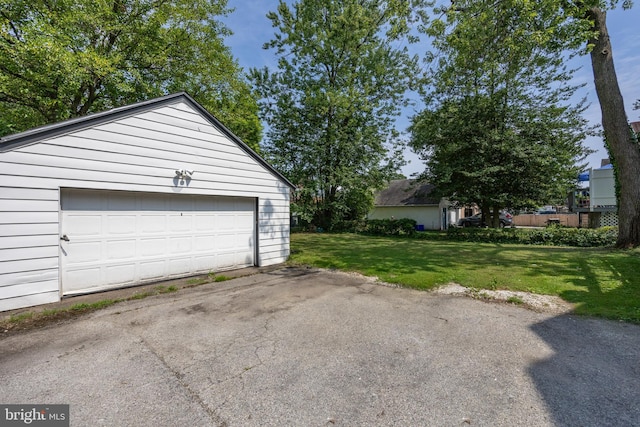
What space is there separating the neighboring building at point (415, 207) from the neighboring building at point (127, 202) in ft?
56.3

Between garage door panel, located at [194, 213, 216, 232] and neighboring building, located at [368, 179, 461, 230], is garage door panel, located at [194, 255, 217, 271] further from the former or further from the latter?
neighboring building, located at [368, 179, 461, 230]

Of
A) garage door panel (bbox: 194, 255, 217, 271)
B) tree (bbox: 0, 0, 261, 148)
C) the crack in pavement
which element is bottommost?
the crack in pavement

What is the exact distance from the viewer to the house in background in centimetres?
2288

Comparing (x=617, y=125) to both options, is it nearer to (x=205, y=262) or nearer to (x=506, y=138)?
(x=506, y=138)

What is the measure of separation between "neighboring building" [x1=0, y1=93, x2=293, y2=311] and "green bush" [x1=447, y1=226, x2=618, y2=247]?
36.8ft

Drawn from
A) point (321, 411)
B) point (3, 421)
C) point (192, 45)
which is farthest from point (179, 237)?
point (192, 45)

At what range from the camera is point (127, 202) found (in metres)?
5.70

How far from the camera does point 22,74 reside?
342 inches

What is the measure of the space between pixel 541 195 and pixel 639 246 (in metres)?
6.36

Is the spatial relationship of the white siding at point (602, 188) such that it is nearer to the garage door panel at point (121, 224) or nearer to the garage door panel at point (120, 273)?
the garage door panel at point (121, 224)

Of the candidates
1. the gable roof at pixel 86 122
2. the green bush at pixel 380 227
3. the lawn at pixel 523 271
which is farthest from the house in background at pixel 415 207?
the gable roof at pixel 86 122

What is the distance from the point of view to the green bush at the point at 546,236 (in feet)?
36.5

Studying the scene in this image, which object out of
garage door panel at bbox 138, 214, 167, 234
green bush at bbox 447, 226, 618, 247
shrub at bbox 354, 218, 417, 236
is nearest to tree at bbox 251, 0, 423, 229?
shrub at bbox 354, 218, 417, 236

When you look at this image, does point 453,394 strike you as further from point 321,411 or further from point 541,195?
point 541,195
